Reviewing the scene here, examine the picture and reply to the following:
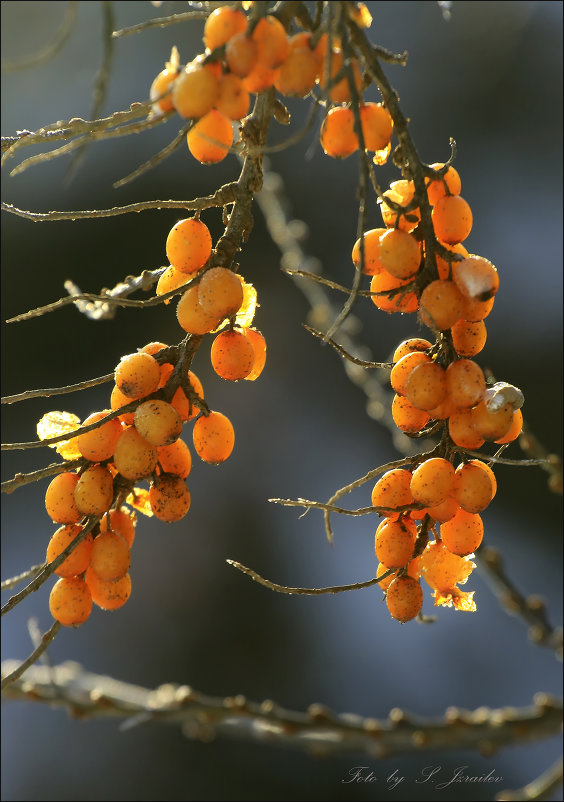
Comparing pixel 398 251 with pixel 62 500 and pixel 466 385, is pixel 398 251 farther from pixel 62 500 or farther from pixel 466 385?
pixel 62 500

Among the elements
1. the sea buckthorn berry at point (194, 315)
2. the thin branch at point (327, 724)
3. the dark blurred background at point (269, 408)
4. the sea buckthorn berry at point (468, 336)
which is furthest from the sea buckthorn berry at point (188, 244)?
the dark blurred background at point (269, 408)

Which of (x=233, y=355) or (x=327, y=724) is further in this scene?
(x=327, y=724)

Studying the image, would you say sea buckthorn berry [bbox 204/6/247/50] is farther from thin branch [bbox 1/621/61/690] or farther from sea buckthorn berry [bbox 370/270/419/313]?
thin branch [bbox 1/621/61/690]

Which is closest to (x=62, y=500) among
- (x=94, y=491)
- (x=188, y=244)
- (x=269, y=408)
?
(x=94, y=491)

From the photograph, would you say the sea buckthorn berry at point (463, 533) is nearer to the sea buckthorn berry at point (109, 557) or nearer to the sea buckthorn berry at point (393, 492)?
the sea buckthorn berry at point (393, 492)

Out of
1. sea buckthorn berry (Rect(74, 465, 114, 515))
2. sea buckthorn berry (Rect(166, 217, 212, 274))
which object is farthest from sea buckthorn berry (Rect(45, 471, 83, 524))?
sea buckthorn berry (Rect(166, 217, 212, 274))

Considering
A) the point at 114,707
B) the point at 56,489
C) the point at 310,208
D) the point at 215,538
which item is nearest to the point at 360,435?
the point at 215,538

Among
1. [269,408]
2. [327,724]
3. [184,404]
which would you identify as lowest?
[327,724]
